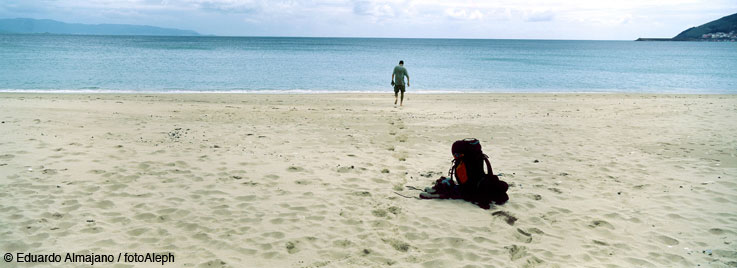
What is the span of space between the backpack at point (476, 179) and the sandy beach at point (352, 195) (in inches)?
5.6

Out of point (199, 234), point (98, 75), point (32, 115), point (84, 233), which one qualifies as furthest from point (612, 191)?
point (98, 75)

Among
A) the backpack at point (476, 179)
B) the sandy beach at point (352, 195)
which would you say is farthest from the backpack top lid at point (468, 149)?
the sandy beach at point (352, 195)

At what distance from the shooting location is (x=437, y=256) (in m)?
4.48

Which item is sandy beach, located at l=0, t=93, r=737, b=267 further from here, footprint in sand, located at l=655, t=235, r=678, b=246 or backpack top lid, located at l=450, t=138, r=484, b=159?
backpack top lid, located at l=450, t=138, r=484, b=159

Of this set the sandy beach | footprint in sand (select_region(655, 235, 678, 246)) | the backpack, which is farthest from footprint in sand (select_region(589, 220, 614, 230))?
the backpack

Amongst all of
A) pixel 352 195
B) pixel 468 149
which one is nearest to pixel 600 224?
pixel 468 149

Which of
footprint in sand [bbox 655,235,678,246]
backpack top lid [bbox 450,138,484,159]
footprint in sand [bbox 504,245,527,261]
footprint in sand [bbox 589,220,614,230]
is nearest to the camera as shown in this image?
footprint in sand [bbox 504,245,527,261]

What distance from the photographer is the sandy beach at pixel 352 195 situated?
4539 millimetres

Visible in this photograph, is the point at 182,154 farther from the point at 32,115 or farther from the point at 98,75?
the point at 98,75

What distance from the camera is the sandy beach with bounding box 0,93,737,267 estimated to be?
179 inches

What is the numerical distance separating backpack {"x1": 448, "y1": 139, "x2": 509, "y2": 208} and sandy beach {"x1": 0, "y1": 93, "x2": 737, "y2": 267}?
14 cm

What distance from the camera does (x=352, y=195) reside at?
6148mm

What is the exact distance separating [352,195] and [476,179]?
1.72 m

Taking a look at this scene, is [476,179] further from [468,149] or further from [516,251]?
[516,251]
